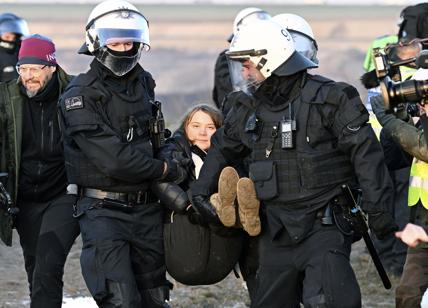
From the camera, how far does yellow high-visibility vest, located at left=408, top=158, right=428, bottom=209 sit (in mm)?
6738

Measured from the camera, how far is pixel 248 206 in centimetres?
636

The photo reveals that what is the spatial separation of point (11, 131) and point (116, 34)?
1022 millimetres

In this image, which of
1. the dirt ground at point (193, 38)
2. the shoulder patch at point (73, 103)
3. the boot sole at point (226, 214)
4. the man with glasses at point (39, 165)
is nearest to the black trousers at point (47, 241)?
the man with glasses at point (39, 165)

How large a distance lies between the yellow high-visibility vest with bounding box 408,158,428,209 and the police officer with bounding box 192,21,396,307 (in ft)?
1.92

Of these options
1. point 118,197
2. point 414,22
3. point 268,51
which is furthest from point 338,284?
point 414,22

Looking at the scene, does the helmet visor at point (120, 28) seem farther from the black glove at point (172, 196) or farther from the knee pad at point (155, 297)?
the knee pad at point (155, 297)

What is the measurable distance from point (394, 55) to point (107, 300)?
2.17 meters

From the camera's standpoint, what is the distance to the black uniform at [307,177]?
6.12 metres

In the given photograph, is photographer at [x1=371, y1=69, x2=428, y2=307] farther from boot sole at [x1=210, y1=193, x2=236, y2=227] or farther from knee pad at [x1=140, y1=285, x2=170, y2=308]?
knee pad at [x1=140, y1=285, x2=170, y2=308]

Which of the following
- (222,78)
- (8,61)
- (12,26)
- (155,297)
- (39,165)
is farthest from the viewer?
(12,26)

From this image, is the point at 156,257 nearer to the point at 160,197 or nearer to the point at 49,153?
the point at 160,197

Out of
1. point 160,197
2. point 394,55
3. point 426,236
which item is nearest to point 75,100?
point 160,197

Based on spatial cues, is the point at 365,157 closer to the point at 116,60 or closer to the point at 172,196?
the point at 172,196

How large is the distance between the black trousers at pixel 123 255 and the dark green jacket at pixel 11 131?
67cm
